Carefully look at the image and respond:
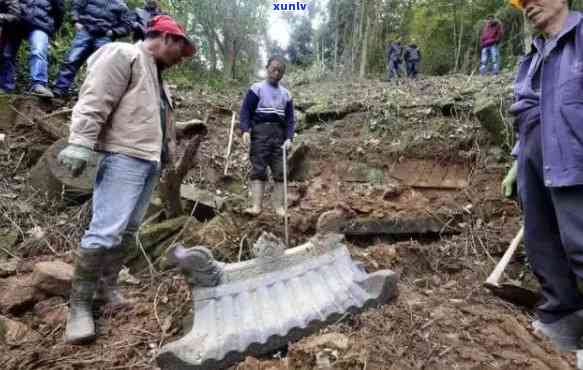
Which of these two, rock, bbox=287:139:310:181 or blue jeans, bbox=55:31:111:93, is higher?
blue jeans, bbox=55:31:111:93

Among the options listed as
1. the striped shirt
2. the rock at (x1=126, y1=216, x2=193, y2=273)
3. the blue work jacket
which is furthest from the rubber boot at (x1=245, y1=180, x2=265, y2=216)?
the blue work jacket

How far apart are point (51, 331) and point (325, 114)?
516 centimetres

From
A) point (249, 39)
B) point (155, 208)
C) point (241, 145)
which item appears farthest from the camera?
point (249, 39)

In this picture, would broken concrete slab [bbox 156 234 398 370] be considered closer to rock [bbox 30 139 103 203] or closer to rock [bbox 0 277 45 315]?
rock [bbox 0 277 45 315]

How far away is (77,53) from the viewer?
A: 510cm

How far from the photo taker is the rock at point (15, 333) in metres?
2.31

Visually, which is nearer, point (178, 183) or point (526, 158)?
point (526, 158)

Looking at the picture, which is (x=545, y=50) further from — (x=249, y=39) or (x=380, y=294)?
(x=249, y=39)

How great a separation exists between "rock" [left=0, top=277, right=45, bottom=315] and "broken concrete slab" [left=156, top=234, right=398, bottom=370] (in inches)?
47.7

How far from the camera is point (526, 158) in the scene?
6.96 feet

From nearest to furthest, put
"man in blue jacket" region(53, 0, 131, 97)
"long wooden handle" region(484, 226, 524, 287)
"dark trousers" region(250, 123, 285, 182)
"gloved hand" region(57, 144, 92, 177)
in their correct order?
"gloved hand" region(57, 144, 92, 177) < "long wooden handle" region(484, 226, 524, 287) < "dark trousers" region(250, 123, 285, 182) < "man in blue jacket" region(53, 0, 131, 97)

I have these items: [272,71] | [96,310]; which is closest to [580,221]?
[96,310]

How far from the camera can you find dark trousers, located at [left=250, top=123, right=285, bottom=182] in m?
4.39

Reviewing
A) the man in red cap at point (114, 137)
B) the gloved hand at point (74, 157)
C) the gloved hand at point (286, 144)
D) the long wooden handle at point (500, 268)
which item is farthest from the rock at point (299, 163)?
the gloved hand at point (74, 157)
